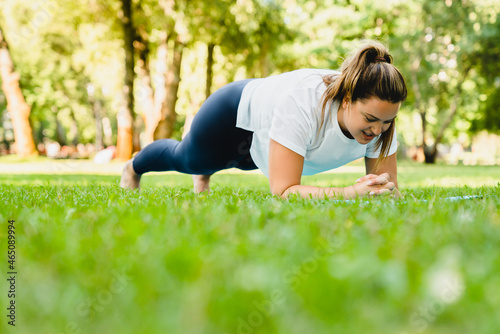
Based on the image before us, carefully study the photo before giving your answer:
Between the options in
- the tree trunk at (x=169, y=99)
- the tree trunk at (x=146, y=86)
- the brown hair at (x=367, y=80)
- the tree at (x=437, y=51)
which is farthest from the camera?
the tree at (x=437, y=51)

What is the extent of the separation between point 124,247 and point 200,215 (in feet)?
2.14

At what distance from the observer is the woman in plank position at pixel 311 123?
2973 millimetres

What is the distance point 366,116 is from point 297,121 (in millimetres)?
462

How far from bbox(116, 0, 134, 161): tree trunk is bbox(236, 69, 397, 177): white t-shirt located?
45.4ft

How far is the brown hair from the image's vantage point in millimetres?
2922

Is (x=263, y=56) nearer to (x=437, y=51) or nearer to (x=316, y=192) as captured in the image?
(x=437, y=51)

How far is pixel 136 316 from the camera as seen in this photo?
97 cm

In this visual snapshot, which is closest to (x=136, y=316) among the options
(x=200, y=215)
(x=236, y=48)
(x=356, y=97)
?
(x=200, y=215)

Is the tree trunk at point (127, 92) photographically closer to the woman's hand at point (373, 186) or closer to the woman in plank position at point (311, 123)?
the woman in plank position at point (311, 123)

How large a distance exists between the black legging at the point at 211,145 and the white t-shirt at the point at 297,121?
16 cm

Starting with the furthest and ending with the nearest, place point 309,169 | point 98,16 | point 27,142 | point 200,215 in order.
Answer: point 27,142 → point 98,16 → point 309,169 → point 200,215

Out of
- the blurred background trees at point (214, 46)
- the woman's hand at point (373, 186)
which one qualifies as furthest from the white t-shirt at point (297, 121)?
the blurred background trees at point (214, 46)

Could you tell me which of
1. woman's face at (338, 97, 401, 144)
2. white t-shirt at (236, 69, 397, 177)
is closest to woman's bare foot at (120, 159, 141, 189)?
white t-shirt at (236, 69, 397, 177)

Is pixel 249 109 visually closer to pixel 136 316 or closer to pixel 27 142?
pixel 136 316
